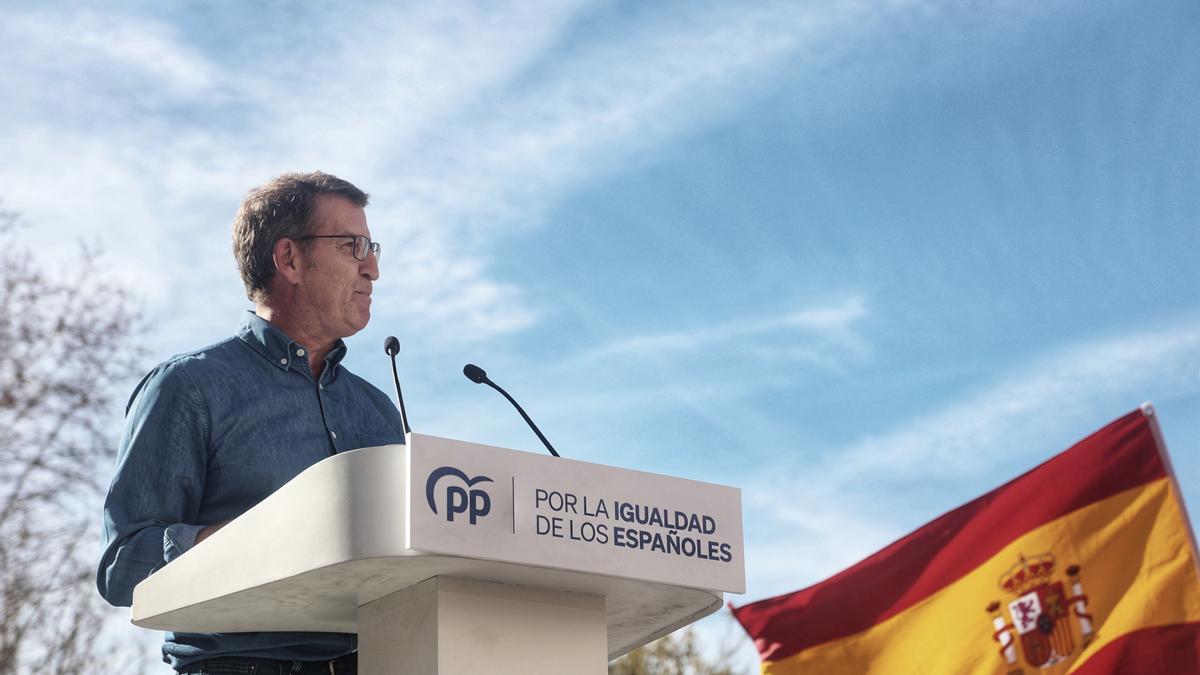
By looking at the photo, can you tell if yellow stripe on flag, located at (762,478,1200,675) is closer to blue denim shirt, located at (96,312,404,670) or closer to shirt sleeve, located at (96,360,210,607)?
blue denim shirt, located at (96,312,404,670)

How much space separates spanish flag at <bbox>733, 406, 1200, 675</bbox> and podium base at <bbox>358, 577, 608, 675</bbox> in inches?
122

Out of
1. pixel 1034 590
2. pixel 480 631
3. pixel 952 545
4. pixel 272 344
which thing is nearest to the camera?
pixel 480 631

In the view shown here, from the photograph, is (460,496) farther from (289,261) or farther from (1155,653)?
(1155,653)

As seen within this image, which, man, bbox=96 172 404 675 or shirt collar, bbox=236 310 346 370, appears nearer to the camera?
man, bbox=96 172 404 675

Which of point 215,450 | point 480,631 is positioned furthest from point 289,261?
point 480,631

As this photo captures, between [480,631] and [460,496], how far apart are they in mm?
277

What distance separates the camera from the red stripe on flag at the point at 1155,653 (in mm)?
4887

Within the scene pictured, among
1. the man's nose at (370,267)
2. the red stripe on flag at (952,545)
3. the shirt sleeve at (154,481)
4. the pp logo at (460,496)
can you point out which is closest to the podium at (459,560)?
the pp logo at (460,496)

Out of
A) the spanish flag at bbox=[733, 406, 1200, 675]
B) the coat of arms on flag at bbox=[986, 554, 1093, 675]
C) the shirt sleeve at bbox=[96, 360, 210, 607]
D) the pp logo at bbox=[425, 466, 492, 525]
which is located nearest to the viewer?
the pp logo at bbox=[425, 466, 492, 525]

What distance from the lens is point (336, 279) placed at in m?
3.39

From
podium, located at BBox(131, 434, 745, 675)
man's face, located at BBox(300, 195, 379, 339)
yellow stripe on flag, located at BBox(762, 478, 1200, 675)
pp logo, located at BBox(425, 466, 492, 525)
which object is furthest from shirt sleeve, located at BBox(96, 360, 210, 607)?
yellow stripe on flag, located at BBox(762, 478, 1200, 675)

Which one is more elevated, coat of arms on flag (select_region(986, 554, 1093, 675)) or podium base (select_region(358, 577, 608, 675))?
coat of arms on flag (select_region(986, 554, 1093, 675))

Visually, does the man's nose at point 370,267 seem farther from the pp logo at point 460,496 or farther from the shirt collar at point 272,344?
the pp logo at point 460,496

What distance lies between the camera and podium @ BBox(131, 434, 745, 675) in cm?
224
